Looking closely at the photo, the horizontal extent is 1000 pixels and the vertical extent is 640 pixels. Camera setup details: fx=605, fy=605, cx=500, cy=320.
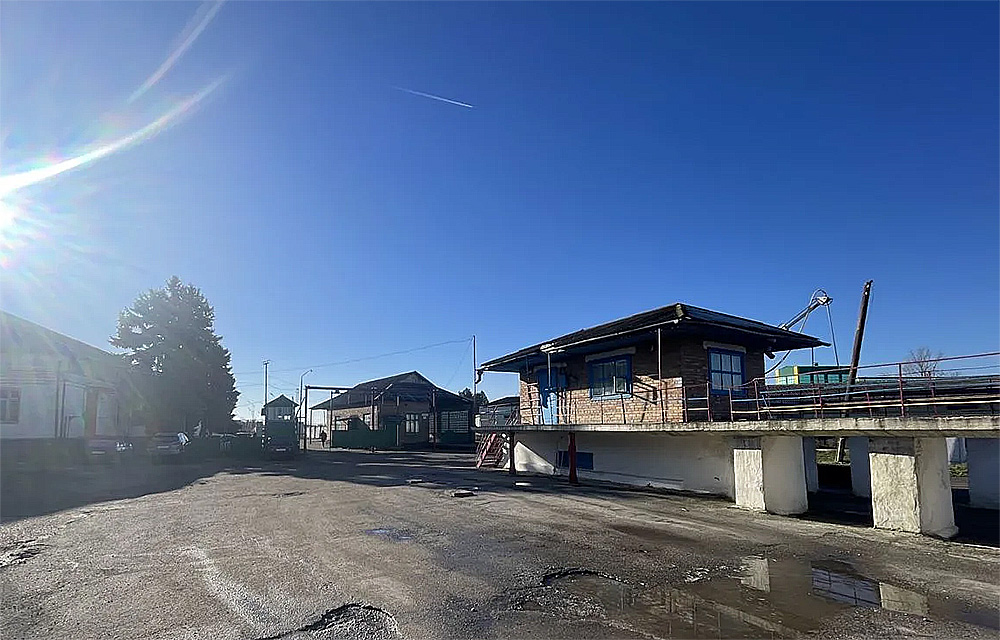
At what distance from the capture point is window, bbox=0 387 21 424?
28.2 m

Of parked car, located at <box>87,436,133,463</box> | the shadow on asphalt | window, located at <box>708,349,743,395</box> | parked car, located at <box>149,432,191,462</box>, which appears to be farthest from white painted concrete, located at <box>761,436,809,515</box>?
parked car, located at <box>149,432,191,462</box>

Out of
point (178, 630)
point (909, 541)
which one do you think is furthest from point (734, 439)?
point (178, 630)

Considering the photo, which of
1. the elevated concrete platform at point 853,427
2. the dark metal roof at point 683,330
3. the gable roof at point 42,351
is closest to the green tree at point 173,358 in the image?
the gable roof at point 42,351

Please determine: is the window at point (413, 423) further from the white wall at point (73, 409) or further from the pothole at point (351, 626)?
the pothole at point (351, 626)

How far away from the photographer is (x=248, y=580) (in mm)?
8680

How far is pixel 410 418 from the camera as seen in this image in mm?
53156

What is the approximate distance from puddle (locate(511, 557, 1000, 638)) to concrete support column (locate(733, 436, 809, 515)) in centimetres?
658

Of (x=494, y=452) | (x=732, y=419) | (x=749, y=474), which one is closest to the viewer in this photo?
(x=749, y=474)

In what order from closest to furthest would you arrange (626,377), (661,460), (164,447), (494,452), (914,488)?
(914,488), (661,460), (626,377), (494,452), (164,447)

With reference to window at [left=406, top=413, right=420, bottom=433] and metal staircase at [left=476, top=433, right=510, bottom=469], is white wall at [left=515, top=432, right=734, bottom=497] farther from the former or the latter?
window at [left=406, top=413, right=420, bottom=433]

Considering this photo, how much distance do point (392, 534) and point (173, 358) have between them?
37717 mm

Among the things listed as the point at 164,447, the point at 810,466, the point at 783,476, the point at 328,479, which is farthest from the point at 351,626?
the point at 164,447

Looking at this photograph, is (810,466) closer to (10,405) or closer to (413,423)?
(10,405)

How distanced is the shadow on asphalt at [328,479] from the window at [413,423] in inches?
805
